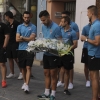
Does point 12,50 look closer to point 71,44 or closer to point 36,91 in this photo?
point 36,91

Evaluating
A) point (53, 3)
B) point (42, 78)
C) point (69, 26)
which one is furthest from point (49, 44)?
point (53, 3)

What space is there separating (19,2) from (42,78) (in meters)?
6.06

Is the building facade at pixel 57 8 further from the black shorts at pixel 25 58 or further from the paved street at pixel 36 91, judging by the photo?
the black shorts at pixel 25 58

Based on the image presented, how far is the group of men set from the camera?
583 cm

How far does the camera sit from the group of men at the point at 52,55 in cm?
583

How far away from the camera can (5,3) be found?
14.4 metres

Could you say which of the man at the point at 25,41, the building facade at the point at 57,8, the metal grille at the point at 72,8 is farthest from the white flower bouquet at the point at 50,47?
the metal grille at the point at 72,8

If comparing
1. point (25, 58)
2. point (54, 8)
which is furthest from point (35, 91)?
point (54, 8)

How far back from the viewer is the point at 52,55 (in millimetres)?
6254

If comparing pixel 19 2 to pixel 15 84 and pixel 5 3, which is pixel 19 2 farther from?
pixel 15 84

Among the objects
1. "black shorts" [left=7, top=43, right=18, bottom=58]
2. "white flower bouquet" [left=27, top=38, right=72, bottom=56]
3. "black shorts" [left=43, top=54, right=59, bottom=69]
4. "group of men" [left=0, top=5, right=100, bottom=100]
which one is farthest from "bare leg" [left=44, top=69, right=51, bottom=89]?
"black shorts" [left=7, top=43, right=18, bottom=58]

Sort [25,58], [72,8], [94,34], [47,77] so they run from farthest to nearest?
1. [72,8]
2. [25,58]
3. [47,77]
4. [94,34]

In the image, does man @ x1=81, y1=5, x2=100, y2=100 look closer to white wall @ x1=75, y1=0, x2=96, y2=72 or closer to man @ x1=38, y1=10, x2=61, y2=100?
man @ x1=38, y1=10, x2=61, y2=100

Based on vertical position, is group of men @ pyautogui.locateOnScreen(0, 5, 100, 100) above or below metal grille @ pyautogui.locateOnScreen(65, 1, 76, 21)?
below
